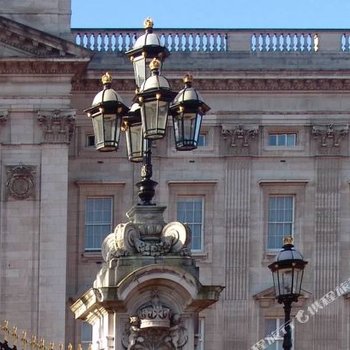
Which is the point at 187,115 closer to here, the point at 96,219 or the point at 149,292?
the point at 149,292

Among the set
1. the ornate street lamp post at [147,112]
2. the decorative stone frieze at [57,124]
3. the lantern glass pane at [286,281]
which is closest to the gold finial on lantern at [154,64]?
the ornate street lamp post at [147,112]

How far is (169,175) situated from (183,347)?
1594 inches

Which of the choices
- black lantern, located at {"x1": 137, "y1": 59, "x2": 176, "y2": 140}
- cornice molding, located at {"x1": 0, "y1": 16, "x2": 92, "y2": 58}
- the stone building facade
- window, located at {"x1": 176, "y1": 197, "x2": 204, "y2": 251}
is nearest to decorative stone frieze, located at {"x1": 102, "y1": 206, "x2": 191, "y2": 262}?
black lantern, located at {"x1": 137, "y1": 59, "x2": 176, "y2": 140}

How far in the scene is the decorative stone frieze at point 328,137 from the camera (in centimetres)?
6594

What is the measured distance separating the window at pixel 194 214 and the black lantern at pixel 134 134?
37.8m

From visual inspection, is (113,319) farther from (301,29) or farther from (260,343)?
(301,29)

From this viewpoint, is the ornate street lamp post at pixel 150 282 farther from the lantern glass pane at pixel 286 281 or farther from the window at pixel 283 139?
the window at pixel 283 139

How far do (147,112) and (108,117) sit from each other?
0.90 m

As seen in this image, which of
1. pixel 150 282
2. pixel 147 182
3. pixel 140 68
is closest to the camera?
pixel 150 282

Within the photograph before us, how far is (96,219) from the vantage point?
65312 millimetres

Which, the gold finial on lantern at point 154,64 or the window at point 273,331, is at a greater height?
→ the window at point 273,331

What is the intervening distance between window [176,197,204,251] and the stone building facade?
62 millimetres

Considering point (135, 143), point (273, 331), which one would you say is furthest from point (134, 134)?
point (273, 331)

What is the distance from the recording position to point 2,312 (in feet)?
204
